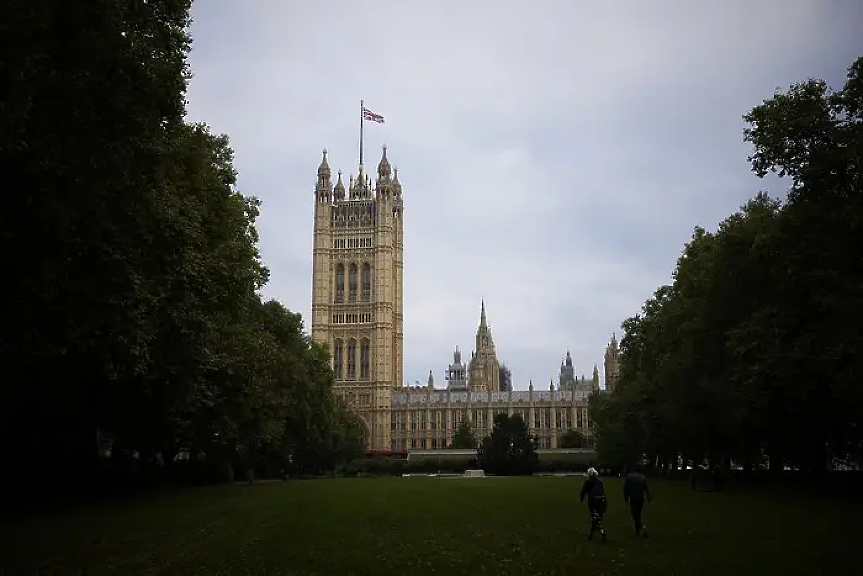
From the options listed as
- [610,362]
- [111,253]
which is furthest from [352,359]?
[111,253]

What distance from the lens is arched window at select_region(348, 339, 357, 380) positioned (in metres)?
151

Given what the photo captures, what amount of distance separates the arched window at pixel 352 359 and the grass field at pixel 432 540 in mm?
121767

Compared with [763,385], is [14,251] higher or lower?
higher

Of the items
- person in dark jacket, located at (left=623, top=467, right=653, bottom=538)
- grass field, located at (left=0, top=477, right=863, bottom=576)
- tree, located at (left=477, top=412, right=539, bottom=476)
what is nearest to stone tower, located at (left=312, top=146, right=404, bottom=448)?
tree, located at (left=477, top=412, right=539, bottom=476)

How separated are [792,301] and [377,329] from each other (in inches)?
4845

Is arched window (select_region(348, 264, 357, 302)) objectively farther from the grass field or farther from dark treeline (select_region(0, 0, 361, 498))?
the grass field

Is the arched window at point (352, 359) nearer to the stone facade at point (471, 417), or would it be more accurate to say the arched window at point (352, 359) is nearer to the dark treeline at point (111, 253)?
the stone facade at point (471, 417)

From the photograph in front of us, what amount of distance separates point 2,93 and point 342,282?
458ft

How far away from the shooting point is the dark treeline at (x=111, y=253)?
49.6 feet

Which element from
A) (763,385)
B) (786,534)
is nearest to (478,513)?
(786,534)

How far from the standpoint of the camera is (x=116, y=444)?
3966 cm

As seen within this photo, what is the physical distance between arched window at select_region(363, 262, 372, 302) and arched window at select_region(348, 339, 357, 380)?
8171 millimetres

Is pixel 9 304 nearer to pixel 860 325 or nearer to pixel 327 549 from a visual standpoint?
pixel 327 549

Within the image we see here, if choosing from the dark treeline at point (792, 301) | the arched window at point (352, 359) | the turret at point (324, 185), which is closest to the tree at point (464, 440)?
the arched window at point (352, 359)
